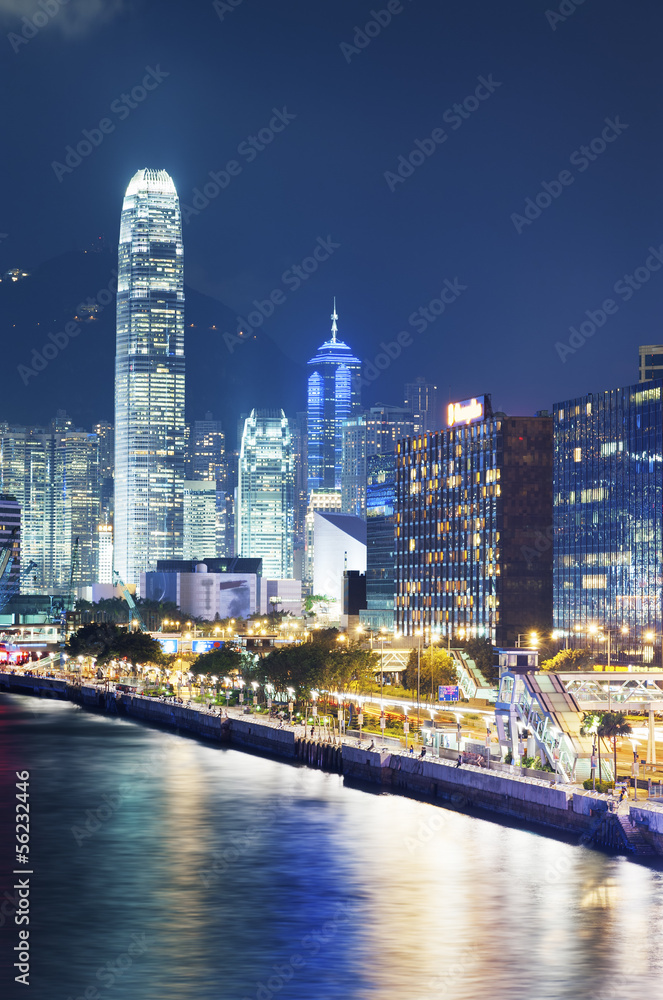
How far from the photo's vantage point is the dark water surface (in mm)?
59562

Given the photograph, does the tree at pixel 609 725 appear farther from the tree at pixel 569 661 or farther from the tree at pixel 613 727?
the tree at pixel 569 661

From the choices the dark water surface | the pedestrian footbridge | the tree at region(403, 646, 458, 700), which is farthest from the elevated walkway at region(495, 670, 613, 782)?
the tree at region(403, 646, 458, 700)

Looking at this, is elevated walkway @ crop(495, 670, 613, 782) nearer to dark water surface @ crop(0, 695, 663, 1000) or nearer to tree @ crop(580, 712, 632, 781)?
tree @ crop(580, 712, 632, 781)

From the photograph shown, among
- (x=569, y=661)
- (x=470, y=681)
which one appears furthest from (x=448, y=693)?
(x=569, y=661)

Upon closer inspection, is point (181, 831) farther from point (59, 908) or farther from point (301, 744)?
point (301, 744)

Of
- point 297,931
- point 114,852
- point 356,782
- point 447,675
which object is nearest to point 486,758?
point 356,782

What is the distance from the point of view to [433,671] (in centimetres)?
16775

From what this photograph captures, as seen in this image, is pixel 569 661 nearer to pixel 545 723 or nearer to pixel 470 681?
pixel 470 681

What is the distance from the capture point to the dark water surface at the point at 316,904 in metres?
59.6

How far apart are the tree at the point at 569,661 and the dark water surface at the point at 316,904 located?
68.0 meters

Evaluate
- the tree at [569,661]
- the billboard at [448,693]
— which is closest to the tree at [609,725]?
the billboard at [448,693]

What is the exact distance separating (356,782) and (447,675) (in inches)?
2161

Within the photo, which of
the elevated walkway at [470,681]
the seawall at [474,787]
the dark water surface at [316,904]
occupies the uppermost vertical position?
the elevated walkway at [470,681]

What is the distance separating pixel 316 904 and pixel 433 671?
9481 cm
